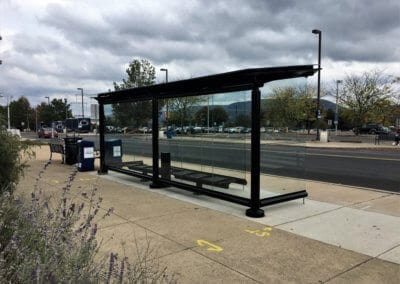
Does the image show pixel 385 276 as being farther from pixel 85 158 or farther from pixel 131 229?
pixel 85 158

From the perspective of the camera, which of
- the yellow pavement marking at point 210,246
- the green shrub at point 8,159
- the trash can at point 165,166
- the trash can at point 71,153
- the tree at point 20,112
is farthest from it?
the tree at point 20,112

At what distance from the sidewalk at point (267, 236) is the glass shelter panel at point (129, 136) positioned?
1.97m

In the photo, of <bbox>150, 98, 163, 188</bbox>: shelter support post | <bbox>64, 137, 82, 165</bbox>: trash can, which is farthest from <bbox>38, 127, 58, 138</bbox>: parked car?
<bbox>150, 98, 163, 188</bbox>: shelter support post

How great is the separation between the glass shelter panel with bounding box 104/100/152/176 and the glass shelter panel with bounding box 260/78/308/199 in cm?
334

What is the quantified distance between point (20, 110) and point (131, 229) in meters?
110

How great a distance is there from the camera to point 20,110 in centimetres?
10538

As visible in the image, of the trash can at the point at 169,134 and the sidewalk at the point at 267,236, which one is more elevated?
the trash can at the point at 169,134

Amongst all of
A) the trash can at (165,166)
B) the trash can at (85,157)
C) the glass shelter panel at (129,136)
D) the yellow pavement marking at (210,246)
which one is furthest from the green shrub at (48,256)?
the trash can at (85,157)

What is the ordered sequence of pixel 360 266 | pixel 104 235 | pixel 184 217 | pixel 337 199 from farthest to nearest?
pixel 337 199
pixel 184 217
pixel 104 235
pixel 360 266

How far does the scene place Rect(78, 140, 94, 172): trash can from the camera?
41.5 ft

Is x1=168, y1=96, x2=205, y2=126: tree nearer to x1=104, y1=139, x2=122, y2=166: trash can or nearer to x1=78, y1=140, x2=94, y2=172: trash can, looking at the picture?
x1=104, y1=139, x2=122, y2=166: trash can

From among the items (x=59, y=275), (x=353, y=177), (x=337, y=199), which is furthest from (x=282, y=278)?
(x=353, y=177)

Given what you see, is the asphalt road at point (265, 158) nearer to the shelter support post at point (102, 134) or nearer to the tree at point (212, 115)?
the tree at point (212, 115)

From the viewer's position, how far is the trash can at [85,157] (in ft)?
41.5
